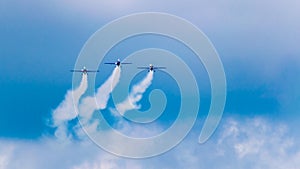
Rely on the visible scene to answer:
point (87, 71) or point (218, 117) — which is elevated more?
point (87, 71)

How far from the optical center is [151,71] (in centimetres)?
18412

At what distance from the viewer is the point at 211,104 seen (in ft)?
534

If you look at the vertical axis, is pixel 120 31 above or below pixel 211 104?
above

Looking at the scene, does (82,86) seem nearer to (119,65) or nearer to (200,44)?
(119,65)

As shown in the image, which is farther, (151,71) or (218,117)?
Answer: (151,71)

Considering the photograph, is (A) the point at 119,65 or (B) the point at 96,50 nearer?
(B) the point at 96,50

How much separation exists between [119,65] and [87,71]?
485 inches

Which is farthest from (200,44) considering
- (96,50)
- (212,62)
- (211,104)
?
(96,50)

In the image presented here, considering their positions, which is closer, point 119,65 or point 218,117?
point 218,117

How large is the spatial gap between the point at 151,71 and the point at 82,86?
2423 centimetres

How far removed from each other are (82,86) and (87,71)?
17.8 ft

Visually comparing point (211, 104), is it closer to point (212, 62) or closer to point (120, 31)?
point (212, 62)

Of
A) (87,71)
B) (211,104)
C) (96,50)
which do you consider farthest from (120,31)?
(211,104)

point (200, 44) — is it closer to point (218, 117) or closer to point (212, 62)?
point (212, 62)
